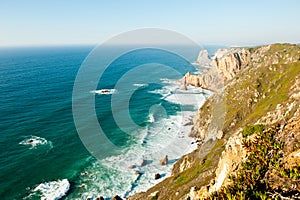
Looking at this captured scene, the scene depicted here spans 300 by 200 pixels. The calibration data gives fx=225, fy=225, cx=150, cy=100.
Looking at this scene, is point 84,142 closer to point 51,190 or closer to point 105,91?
point 51,190

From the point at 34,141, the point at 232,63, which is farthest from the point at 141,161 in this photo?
the point at 232,63

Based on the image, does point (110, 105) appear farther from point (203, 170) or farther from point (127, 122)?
point (203, 170)

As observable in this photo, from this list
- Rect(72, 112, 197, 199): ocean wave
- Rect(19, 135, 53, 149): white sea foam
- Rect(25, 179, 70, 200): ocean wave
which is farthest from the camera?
Rect(19, 135, 53, 149): white sea foam

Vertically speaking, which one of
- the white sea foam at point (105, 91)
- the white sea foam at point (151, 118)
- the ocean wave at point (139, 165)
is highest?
the white sea foam at point (105, 91)

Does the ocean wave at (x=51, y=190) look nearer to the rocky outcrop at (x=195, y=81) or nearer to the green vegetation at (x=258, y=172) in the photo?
the green vegetation at (x=258, y=172)

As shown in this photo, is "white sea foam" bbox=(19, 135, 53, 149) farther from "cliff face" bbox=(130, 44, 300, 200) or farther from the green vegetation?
the green vegetation

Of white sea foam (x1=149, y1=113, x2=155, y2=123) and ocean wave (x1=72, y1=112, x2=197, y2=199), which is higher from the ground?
white sea foam (x1=149, y1=113, x2=155, y2=123)

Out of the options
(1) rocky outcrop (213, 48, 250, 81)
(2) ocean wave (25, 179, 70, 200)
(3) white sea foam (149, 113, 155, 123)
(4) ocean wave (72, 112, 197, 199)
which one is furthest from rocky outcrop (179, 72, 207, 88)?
(2) ocean wave (25, 179, 70, 200)

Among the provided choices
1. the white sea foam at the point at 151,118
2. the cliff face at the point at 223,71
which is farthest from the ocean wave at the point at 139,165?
the cliff face at the point at 223,71
